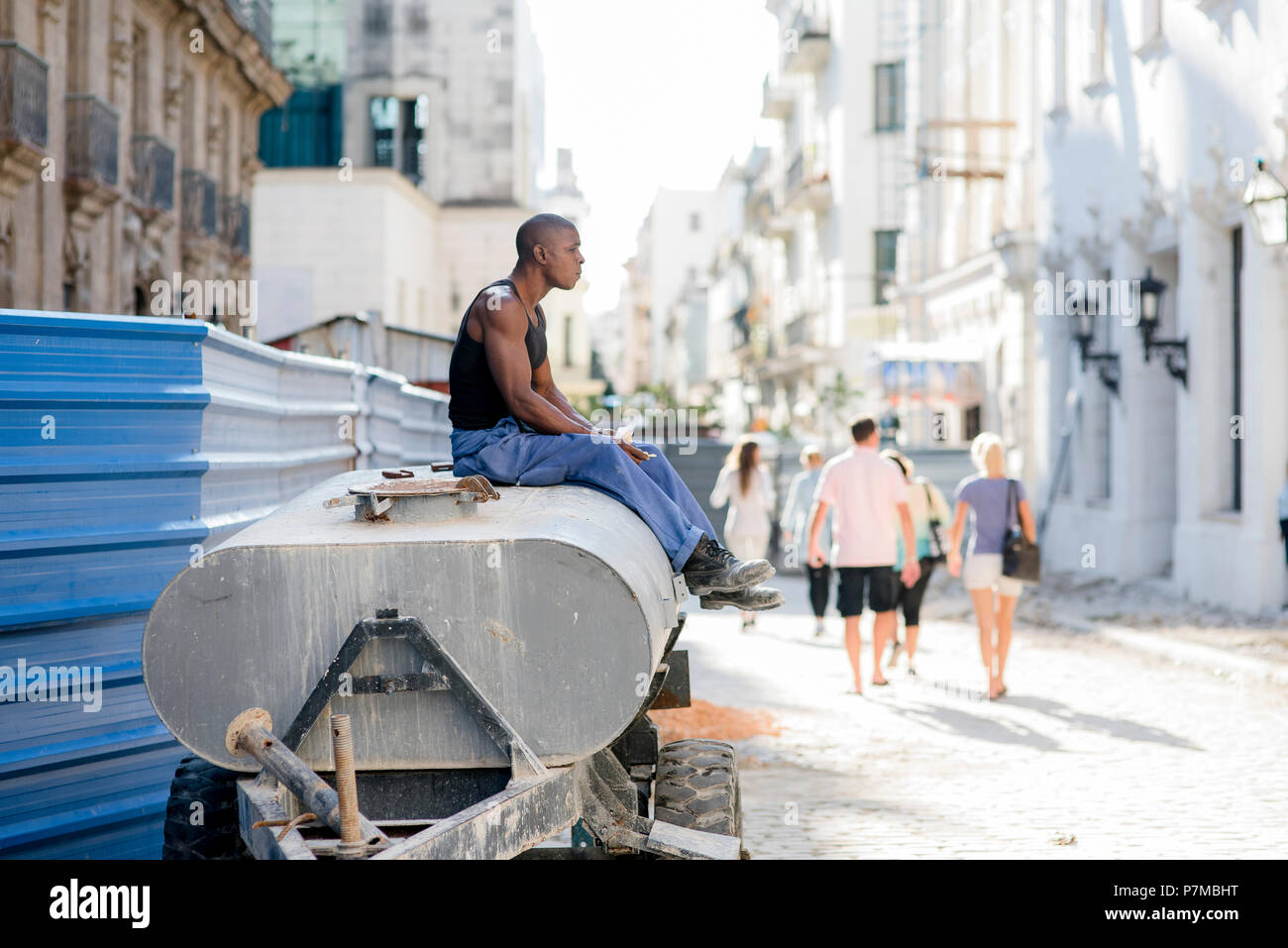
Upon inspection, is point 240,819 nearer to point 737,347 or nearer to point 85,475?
point 85,475

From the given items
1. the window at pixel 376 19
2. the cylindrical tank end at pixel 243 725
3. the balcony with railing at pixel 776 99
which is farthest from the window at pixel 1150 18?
the balcony with railing at pixel 776 99

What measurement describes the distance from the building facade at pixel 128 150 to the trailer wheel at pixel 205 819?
430 inches

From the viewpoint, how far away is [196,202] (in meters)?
25.9

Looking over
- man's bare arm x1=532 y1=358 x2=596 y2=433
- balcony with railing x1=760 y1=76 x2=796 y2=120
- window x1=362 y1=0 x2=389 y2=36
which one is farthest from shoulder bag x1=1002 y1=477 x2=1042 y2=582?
balcony with railing x1=760 y1=76 x2=796 y2=120

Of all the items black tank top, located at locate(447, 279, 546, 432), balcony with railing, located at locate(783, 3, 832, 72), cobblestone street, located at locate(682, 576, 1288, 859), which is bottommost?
cobblestone street, located at locate(682, 576, 1288, 859)

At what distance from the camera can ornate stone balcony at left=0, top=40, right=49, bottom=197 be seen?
16.7 metres

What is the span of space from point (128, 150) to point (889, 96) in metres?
25.3

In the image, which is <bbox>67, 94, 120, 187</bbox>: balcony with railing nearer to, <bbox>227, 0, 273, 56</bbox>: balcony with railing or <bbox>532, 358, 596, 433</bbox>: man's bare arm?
<bbox>227, 0, 273, 56</bbox>: balcony with railing

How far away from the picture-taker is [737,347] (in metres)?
69.0

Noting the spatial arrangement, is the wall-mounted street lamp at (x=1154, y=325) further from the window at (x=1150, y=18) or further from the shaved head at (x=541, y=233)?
the shaved head at (x=541, y=233)

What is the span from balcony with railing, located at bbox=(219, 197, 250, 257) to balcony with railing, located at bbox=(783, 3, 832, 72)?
18.4 meters
